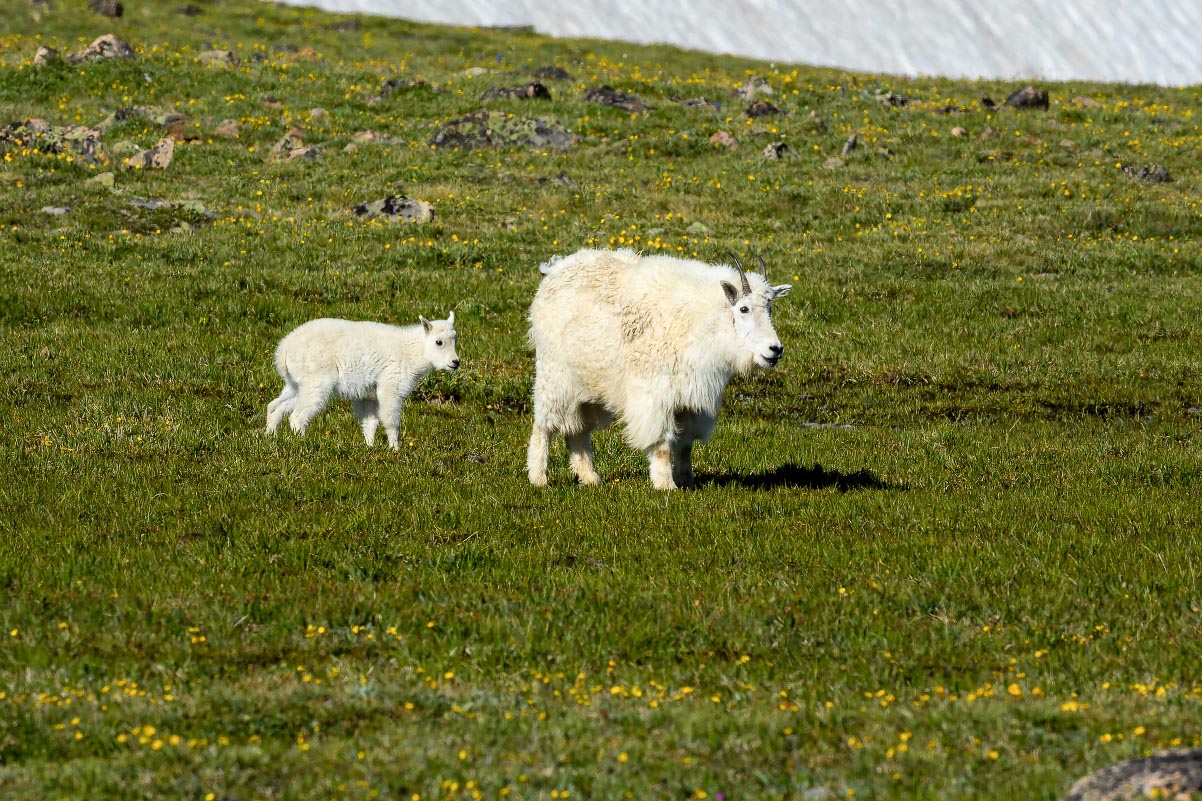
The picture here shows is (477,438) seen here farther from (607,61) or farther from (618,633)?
(607,61)

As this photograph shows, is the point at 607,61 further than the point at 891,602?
Yes

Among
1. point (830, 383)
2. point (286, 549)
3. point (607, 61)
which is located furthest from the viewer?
point (607, 61)

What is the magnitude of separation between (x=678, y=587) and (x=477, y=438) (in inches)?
269

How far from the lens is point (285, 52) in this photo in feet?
158

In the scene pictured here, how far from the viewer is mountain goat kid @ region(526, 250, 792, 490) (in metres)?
12.3

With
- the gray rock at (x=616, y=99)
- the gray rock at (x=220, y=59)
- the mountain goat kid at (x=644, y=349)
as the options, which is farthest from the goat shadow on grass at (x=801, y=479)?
the gray rock at (x=220, y=59)

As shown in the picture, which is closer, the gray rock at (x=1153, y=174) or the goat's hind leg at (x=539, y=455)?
the goat's hind leg at (x=539, y=455)

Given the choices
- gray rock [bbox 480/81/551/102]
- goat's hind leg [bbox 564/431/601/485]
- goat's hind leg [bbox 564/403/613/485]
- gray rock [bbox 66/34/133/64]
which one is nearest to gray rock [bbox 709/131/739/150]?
gray rock [bbox 480/81/551/102]

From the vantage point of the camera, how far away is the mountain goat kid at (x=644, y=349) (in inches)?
485

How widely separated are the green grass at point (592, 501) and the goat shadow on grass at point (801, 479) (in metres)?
0.08

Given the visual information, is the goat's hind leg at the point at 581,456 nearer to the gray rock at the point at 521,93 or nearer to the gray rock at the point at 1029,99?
the gray rock at the point at 521,93

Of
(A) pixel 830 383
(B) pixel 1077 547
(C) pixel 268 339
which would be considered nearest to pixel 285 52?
(C) pixel 268 339

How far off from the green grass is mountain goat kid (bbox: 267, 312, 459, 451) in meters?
0.55

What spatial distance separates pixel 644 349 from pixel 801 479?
7.04ft
